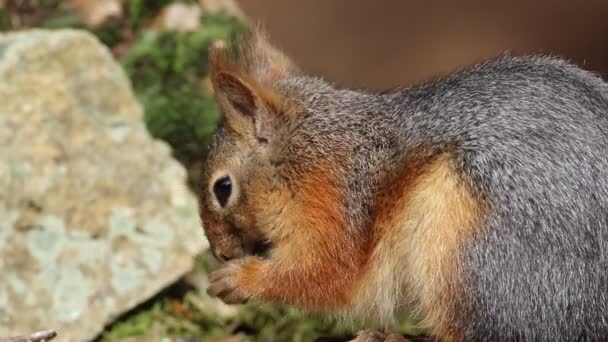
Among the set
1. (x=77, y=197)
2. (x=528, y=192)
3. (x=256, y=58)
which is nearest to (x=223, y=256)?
(x=256, y=58)

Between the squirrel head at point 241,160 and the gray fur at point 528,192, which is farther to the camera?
the squirrel head at point 241,160

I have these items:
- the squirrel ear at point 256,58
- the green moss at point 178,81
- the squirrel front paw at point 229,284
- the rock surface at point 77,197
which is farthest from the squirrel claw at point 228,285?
the green moss at point 178,81

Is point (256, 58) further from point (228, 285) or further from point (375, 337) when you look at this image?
point (375, 337)

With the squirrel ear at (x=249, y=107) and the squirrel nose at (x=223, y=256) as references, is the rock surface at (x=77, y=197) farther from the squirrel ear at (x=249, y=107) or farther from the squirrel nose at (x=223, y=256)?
the squirrel ear at (x=249, y=107)

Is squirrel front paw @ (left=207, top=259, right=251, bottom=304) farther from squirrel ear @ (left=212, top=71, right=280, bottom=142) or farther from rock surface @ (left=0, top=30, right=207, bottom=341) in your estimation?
rock surface @ (left=0, top=30, right=207, bottom=341)

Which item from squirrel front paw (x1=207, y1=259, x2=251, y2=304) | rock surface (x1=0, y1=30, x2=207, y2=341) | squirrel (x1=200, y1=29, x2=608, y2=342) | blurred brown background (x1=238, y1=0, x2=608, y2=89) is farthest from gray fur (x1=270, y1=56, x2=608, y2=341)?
blurred brown background (x1=238, y1=0, x2=608, y2=89)

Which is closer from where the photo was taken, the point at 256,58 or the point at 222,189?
the point at 222,189
